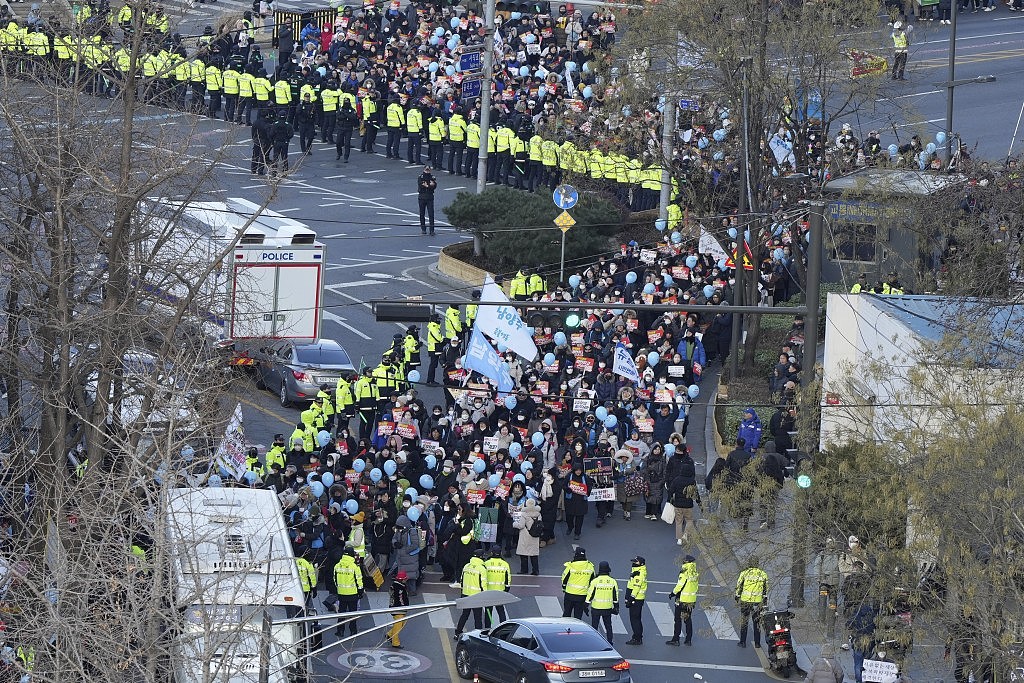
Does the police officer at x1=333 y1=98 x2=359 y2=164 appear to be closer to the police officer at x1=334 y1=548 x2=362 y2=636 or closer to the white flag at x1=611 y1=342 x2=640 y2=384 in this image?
the white flag at x1=611 y1=342 x2=640 y2=384

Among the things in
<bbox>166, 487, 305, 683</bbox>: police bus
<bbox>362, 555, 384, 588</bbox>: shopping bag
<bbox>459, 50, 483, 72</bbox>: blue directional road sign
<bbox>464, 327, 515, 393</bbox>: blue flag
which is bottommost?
<bbox>362, 555, 384, 588</bbox>: shopping bag

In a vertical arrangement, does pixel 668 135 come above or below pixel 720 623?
above

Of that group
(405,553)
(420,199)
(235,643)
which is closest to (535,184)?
(420,199)

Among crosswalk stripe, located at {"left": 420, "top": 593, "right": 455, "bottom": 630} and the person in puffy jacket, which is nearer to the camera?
crosswalk stripe, located at {"left": 420, "top": 593, "right": 455, "bottom": 630}

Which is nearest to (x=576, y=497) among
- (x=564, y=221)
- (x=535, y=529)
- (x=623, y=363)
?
(x=535, y=529)

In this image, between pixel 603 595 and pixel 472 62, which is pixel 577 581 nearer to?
pixel 603 595

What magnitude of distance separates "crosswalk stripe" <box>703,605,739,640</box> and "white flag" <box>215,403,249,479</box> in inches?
296

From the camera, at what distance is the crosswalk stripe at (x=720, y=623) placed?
101 feet

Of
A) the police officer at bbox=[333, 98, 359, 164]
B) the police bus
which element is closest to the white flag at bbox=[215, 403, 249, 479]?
the police bus

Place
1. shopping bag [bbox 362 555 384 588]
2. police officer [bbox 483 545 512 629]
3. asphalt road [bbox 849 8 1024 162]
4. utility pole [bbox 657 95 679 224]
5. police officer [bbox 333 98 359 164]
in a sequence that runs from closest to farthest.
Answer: police officer [bbox 483 545 512 629] → shopping bag [bbox 362 555 384 588] → utility pole [bbox 657 95 679 224] → asphalt road [bbox 849 8 1024 162] → police officer [bbox 333 98 359 164]

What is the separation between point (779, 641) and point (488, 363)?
376 inches

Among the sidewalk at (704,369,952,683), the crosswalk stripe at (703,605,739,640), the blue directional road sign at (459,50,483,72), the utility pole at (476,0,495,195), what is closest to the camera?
the sidewalk at (704,369,952,683)

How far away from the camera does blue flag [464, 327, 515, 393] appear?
1438 inches

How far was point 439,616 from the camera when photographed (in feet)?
104
